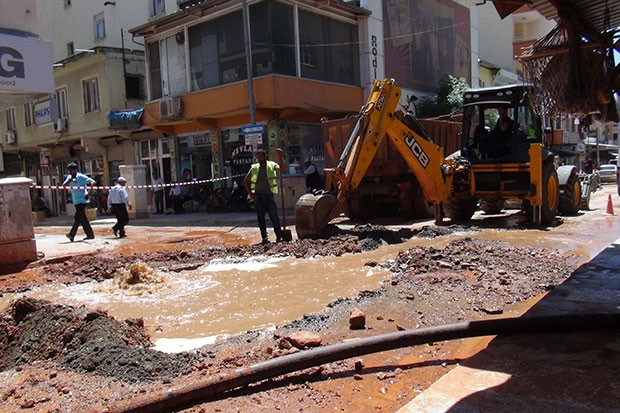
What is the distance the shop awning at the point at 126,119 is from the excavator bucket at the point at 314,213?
14437 millimetres

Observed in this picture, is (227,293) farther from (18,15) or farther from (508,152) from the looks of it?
(18,15)

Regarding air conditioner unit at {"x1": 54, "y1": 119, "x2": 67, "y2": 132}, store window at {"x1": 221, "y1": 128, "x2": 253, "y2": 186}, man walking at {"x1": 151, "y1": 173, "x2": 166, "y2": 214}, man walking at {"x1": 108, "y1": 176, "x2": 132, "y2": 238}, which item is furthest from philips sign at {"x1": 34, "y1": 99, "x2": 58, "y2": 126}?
man walking at {"x1": 108, "y1": 176, "x2": 132, "y2": 238}

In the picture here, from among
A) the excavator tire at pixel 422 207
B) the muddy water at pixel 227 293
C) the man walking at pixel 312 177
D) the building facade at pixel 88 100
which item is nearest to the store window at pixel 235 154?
the man walking at pixel 312 177

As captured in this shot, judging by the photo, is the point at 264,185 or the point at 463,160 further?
the point at 463,160

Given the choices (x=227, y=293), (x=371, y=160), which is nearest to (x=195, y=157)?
(x=371, y=160)

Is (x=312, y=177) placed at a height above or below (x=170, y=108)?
below

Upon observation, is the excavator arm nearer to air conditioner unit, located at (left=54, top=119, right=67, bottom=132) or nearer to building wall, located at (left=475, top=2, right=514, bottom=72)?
air conditioner unit, located at (left=54, top=119, right=67, bottom=132)

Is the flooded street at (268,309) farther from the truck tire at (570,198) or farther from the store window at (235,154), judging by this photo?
the store window at (235,154)

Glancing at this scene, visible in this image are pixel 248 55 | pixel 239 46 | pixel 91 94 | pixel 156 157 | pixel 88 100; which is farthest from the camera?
pixel 88 100

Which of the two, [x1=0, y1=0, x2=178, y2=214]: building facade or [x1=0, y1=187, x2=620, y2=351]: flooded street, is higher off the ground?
A: [x1=0, y1=0, x2=178, y2=214]: building facade

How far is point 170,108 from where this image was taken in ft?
64.7

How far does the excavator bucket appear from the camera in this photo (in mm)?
9164

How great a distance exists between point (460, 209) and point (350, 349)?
8761 millimetres

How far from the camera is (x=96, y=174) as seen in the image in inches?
1045
